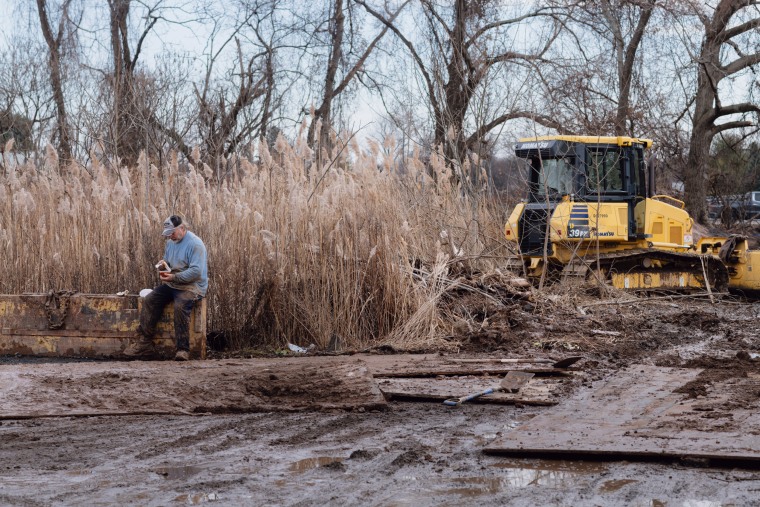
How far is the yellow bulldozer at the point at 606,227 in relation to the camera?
48.2 ft

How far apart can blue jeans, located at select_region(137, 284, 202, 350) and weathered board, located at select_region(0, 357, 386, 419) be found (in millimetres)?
792

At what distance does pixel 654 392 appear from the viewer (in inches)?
277

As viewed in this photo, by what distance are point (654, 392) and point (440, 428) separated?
1961 millimetres

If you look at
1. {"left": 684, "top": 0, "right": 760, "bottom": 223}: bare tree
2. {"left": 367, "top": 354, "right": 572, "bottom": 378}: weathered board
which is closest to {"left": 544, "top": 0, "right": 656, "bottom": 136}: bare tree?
{"left": 684, "top": 0, "right": 760, "bottom": 223}: bare tree

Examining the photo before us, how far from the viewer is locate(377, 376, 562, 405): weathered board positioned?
271 inches

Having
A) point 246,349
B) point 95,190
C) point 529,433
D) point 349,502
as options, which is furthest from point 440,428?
point 95,190

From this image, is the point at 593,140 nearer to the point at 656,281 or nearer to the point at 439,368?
the point at 656,281

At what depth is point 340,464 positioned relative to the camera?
4.86 m

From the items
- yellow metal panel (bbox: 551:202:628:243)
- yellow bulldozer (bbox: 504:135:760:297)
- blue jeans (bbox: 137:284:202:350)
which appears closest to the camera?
blue jeans (bbox: 137:284:202:350)

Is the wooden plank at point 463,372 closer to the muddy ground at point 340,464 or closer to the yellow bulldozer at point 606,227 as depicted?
the muddy ground at point 340,464

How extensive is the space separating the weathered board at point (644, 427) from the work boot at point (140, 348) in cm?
441

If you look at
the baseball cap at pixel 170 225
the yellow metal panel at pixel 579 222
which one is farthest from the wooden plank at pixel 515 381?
the yellow metal panel at pixel 579 222

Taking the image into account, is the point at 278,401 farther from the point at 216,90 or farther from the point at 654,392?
the point at 216,90

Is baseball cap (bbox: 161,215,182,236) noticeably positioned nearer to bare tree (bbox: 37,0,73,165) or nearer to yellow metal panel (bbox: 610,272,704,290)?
yellow metal panel (bbox: 610,272,704,290)
